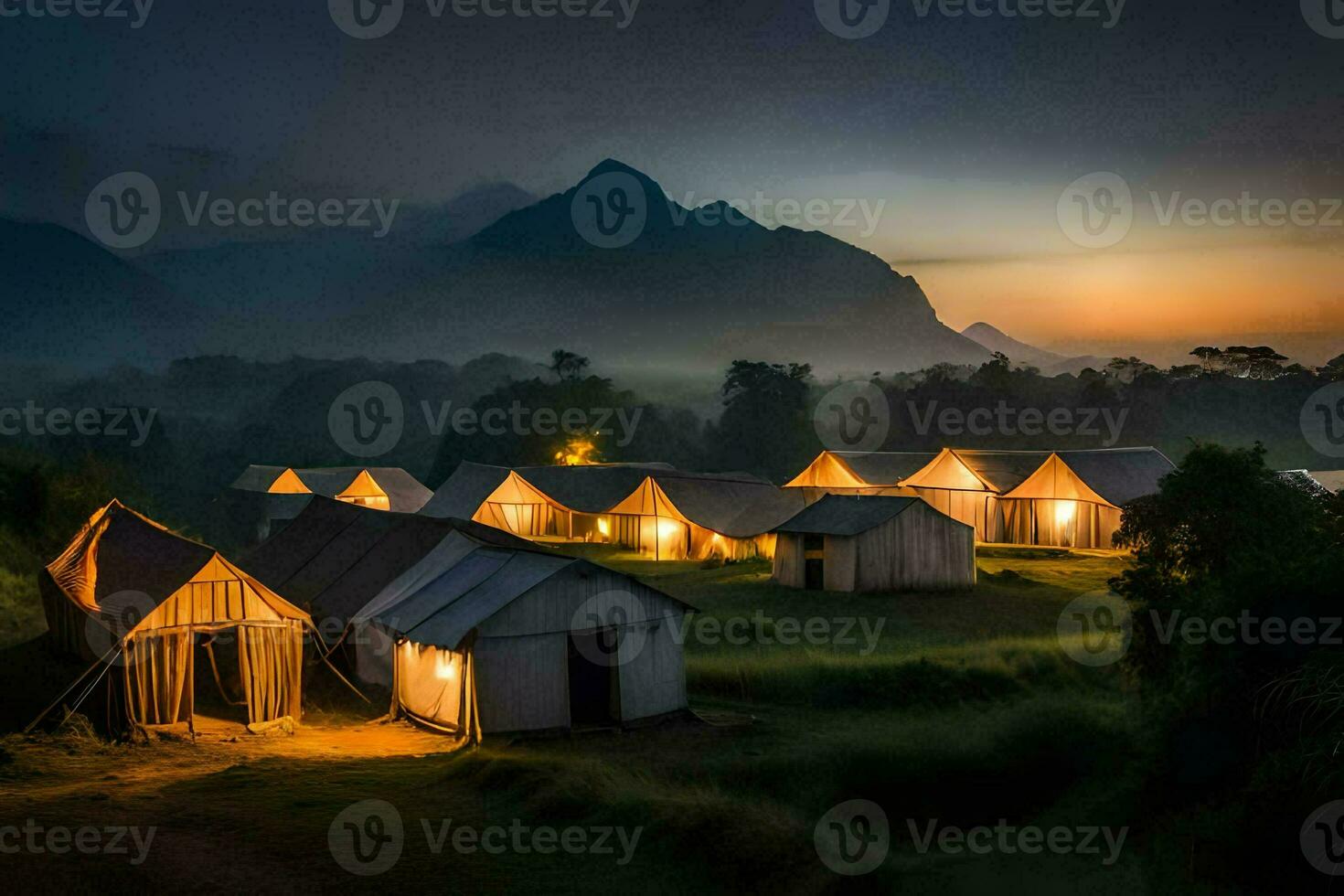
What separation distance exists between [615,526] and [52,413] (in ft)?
293

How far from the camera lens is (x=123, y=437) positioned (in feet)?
330

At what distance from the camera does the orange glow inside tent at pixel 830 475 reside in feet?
188

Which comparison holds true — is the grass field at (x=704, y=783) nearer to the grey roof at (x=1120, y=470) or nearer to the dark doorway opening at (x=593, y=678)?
the dark doorway opening at (x=593, y=678)

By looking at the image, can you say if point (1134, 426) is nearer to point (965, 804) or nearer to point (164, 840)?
point (965, 804)

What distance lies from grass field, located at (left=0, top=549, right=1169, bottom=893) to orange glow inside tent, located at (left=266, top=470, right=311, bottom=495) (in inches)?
1948

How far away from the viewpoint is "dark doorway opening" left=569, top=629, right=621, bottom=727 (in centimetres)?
2075

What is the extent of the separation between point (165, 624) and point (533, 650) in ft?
20.4

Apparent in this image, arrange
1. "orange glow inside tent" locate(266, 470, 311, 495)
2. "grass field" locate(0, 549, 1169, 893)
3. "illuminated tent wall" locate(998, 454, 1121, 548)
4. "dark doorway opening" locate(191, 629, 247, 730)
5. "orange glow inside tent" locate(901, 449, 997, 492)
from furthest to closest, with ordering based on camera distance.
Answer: "orange glow inside tent" locate(266, 470, 311, 495)
"orange glow inside tent" locate(901, 449, 997, 492)
"illuminated tent wall" locate(998, 454, 1121, 548)
"dark doorway opening" locate(191, 629, 247, 730)
"grass field" locate(0, 549, 1169, 893)

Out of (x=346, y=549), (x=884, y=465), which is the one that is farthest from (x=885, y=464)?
(x=346, y=549)

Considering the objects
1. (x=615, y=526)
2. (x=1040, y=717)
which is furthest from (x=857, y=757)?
(x=615, y=526)

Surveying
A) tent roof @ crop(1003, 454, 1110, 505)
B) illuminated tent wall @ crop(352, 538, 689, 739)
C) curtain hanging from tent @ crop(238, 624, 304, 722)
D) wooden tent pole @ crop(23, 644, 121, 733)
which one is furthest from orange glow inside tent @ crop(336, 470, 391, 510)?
wooden tent pole @ crop(23, 644, 121, 733)

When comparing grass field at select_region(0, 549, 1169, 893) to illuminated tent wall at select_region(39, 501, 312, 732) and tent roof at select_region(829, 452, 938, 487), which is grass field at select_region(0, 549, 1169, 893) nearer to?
illuminated tent wall at select_region(39, 501, 312, 732)

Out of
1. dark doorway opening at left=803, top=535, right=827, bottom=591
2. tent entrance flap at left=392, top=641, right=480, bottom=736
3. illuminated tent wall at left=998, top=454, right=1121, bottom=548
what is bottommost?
tent entrance flap at left=392, top=641, right=480, bottom=736

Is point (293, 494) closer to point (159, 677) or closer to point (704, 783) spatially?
point (159, 677)
